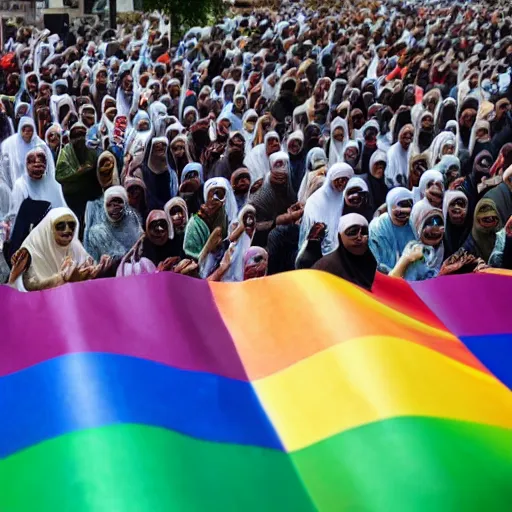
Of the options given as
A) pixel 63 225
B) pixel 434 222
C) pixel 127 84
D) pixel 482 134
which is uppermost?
pixel 63 225

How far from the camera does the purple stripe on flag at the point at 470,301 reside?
9109 mm

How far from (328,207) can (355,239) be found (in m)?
1.45

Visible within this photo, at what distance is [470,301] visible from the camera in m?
9.54

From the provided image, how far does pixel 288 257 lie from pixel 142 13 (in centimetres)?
1450

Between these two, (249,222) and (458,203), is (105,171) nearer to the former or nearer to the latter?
(249,222)

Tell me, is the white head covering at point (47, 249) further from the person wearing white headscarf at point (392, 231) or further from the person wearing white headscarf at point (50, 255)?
the person wearing white headscarf at point (392, 231)

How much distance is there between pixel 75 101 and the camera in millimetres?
18297

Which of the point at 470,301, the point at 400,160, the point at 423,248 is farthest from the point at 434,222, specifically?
the point at 400,160

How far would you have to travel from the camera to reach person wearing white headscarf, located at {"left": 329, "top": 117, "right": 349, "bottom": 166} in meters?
15.8

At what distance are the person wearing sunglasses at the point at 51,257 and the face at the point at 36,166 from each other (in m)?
1.52

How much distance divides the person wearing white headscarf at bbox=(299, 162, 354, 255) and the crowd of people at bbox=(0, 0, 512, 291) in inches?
0.8

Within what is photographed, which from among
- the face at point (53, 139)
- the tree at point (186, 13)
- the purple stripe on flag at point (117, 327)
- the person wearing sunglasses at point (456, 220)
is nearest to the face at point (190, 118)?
the face at point (53, 139)

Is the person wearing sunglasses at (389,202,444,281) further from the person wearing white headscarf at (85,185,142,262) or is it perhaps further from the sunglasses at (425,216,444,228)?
the person wearing white headscarf at (85,185,142,262)

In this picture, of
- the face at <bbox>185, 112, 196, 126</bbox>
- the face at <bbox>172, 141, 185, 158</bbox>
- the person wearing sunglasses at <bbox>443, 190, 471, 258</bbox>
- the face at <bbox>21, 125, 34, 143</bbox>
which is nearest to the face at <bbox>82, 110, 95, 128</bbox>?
the face at <bbox>185, 112, 196, 126</bbox>
